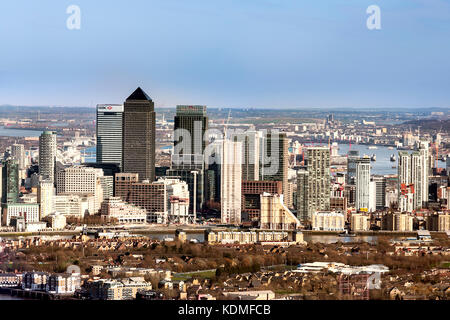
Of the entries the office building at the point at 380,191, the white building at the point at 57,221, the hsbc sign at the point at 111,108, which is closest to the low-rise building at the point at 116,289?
the white building at the point at 57,221

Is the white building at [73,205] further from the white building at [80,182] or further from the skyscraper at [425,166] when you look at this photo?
the skyscraper at [425,166]

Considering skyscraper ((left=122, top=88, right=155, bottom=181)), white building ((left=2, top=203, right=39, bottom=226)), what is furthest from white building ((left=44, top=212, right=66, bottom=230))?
skyscraper ((left=122, top=88, right=155, bottom=181))

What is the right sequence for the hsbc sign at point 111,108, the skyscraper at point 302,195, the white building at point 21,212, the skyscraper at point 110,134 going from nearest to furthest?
1. the white building at point 21,212
2. the skyscraper at point 302,195
3. the hsbc sign at point 111,108
4. the skyscraper at point 110,134

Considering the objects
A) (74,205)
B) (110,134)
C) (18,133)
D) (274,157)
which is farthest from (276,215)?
(18,133)

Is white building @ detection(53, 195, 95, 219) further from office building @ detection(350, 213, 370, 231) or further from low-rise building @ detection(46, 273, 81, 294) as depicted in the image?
low-rise building @ detection(46, 273, 81, 294)

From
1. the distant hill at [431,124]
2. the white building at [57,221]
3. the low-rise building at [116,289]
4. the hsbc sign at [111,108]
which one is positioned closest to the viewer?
the low-rise building at [116,289]

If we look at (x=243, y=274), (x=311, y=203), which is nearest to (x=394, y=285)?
(x=243, y=274)

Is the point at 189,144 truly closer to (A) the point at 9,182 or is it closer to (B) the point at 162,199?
(B) the point at 162,199

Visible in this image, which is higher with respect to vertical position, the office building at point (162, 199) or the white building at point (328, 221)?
the office building at point (162, 199)
